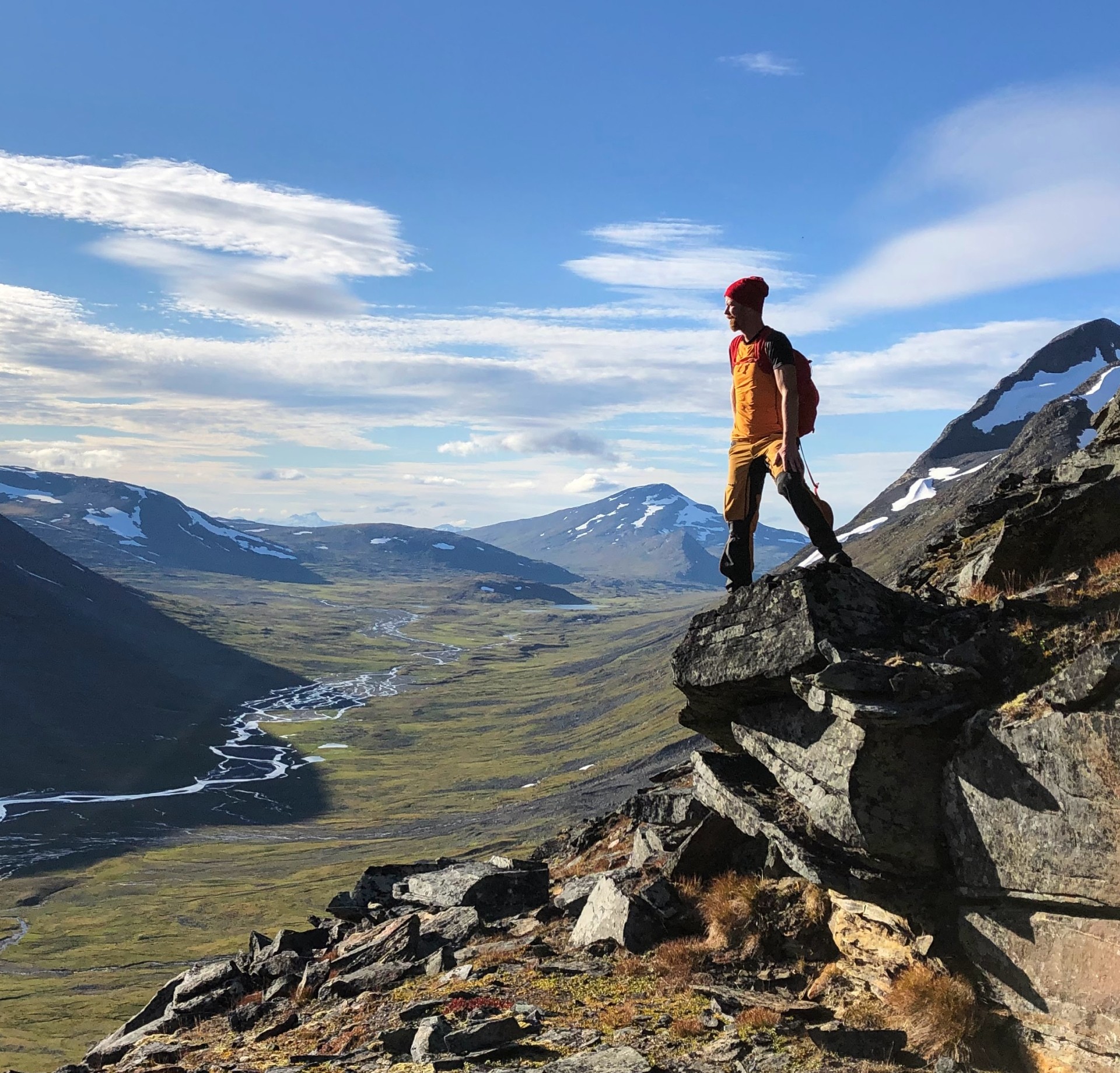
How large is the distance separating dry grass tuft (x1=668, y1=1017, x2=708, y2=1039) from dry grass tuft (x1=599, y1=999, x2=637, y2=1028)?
81 cm

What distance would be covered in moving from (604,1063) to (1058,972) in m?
6.79

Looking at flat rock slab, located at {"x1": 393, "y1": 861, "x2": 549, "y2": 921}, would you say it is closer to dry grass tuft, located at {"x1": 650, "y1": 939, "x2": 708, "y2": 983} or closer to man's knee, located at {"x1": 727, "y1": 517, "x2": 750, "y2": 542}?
dry grass tuft, located at {"x1": 650, "y1": 939, "x2": 708, "y2": 983}

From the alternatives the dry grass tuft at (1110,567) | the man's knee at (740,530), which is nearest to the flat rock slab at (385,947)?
the man's knee at (740,530)

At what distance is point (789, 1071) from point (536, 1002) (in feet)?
16.8

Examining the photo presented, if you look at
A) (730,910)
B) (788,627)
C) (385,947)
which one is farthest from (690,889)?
(385,947)

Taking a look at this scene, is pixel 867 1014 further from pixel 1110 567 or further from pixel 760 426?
pixel 760 426

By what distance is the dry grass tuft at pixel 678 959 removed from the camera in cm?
1571

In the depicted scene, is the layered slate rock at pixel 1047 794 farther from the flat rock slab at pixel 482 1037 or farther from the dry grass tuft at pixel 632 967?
the flat rock slab at pixel 482 1037

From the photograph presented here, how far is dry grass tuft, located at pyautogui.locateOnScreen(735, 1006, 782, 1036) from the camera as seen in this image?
13.6m

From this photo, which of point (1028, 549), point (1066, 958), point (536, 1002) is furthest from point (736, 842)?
point (1028, 549)

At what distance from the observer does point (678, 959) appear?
16062 millimetres

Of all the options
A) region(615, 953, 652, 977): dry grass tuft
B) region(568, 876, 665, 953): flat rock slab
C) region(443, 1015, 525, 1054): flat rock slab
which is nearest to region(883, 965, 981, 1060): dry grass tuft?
region(615, 953, 652, 977): dry grass tuft

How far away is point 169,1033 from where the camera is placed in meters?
20.3

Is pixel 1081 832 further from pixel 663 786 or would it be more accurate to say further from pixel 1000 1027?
pixel 663 786
